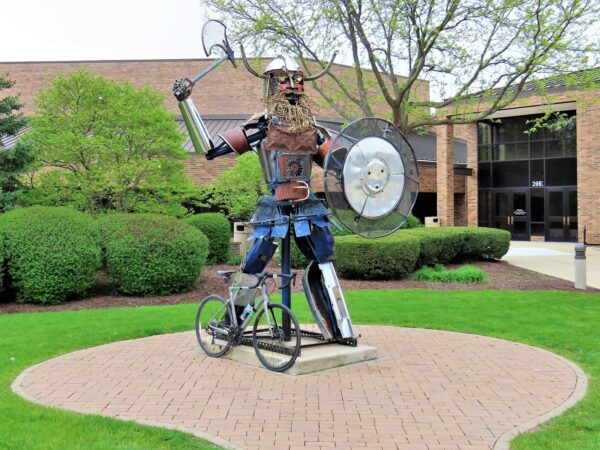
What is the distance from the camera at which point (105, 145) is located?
13.6m

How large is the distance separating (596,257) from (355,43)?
1099 cm

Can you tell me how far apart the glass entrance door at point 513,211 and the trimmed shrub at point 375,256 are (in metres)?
17.2

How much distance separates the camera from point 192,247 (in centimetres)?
1241

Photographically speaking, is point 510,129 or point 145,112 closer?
point 145,112

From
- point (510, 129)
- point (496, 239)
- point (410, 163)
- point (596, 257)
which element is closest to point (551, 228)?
point (510, 129)

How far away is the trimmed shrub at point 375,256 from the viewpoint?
45.1 feet

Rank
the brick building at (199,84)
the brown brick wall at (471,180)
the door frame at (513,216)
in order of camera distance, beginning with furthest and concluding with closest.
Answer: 1. the brick building at (199,84)
2. the brown brick wall at (471,180)
3. the door frame at (513,216)

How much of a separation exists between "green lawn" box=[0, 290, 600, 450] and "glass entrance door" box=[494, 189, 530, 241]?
1877 cm

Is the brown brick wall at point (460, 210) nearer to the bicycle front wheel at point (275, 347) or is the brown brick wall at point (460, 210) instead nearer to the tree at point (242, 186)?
the tree at point (242, 186)

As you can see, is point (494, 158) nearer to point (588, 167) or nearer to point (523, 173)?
point (523, 173)

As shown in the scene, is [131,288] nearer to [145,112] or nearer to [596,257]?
[145,112]

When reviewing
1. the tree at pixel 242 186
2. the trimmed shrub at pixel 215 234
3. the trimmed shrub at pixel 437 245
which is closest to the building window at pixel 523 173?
the trimmed shrub at pixel 437 245

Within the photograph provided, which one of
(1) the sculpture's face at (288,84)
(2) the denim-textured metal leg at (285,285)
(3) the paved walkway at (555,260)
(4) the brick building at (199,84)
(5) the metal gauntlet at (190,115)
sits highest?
(4) the brick building at (199,84)

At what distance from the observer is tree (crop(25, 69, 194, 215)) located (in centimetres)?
1372
